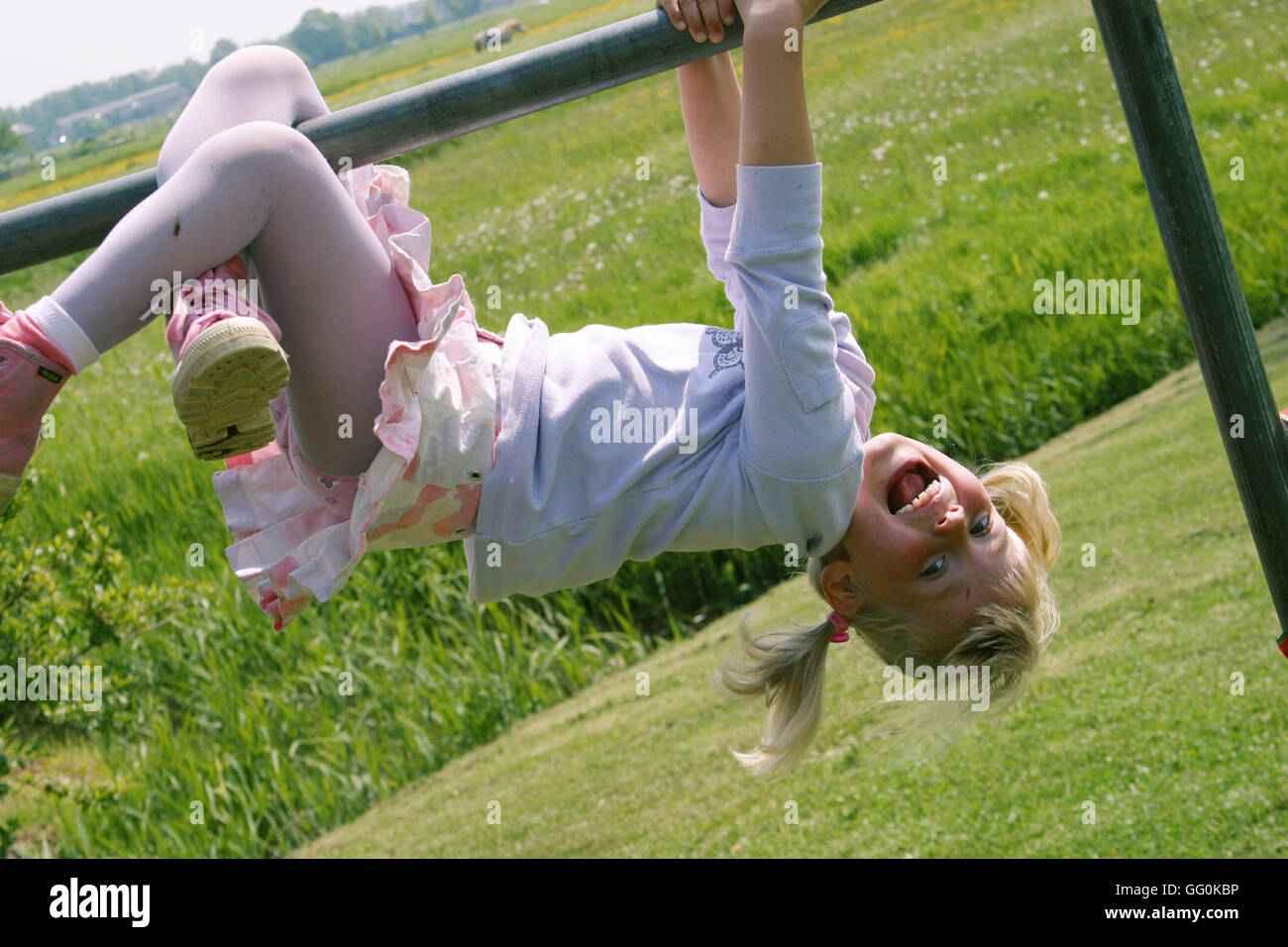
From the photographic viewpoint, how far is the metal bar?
5.96 feet

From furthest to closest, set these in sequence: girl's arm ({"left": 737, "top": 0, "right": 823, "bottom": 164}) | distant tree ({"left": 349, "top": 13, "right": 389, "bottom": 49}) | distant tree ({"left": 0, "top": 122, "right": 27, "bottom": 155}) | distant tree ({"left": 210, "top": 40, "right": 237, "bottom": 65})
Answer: distant tree ({"left": 349, "top": 13, "right": 389, "bottom": 49})
distant tree ({"left": 0, "top": 122, "right": 27, "bottom": 155})
distant tree ({"left": 210, "top": 40, "right": 237, "bottom": 65})
girl's arm ({"left": 737, "top": 0, "right": 823, "bottom": 164})

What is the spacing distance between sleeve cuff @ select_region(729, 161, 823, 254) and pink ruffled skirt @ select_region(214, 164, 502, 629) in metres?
0.39

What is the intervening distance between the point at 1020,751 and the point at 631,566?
2.39 m

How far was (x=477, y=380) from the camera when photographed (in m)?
1.84

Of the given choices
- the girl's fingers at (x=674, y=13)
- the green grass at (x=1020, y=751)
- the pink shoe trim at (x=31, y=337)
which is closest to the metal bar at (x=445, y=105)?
the girl's fingers at (x=674, y=13)

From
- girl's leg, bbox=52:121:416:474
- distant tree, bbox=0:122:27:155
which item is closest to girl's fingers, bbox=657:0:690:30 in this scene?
girl's leg, bbox=52:121:416:474

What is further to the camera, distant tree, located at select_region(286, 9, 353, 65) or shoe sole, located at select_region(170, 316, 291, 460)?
distant tree, located at select_region(286, 9, 353, 65)

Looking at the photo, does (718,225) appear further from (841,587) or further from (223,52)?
(223,52)

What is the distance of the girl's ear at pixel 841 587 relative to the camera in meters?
2.14

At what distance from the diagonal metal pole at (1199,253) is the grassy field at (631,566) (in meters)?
1.43

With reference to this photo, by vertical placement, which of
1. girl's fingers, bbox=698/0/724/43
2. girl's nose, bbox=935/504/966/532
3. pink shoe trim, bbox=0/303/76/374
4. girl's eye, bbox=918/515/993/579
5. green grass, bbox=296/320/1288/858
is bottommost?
green grass, bbox=296/320/1288/858

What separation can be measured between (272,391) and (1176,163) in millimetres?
1219

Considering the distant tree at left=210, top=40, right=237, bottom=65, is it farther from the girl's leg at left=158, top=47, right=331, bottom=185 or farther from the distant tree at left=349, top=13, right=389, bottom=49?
the distant tree at left=349, top=13, right=389, bottom=49

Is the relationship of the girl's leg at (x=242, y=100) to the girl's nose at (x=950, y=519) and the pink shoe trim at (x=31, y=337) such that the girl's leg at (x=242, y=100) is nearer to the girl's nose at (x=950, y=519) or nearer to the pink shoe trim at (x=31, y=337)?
the pink shoe trim at (x=31, y=337)
